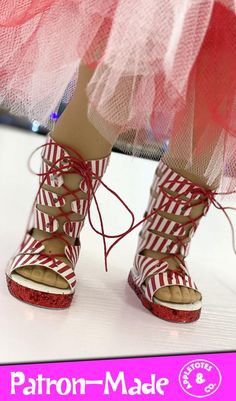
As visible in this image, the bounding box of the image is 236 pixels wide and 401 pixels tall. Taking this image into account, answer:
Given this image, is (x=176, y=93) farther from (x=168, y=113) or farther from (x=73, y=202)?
(x=73, y=202)

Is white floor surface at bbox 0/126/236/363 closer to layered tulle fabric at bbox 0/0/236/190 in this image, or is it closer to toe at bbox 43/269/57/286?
toe at bbox 43/269/57/286

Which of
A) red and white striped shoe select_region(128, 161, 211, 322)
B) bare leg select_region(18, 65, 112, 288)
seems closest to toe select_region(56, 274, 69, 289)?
bare leg select_region(18, 65, 112, 288)

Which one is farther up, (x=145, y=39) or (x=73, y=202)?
(x=145, y=39)

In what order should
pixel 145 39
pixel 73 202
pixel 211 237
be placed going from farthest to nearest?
1. pixel 211 237
2. pixel 73 202
3. pixel 145 39

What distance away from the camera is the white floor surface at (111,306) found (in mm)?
690

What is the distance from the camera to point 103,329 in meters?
0.75

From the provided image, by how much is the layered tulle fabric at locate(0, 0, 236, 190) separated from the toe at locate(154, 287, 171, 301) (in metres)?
0.16

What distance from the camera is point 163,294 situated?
82 centimetres

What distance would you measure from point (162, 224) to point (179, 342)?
180 mm

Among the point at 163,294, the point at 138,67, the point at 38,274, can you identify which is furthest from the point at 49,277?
the point at 138,67

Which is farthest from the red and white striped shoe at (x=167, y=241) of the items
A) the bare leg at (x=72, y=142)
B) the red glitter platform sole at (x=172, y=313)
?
the bare leg at (x=72, y=142)

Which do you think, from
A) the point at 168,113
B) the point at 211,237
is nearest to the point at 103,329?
the point at 168,113

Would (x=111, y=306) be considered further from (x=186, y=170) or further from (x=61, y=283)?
(x=186, y=170)

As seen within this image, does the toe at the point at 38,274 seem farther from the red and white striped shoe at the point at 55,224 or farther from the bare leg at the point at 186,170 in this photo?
the bare leg at the point at 186,170
